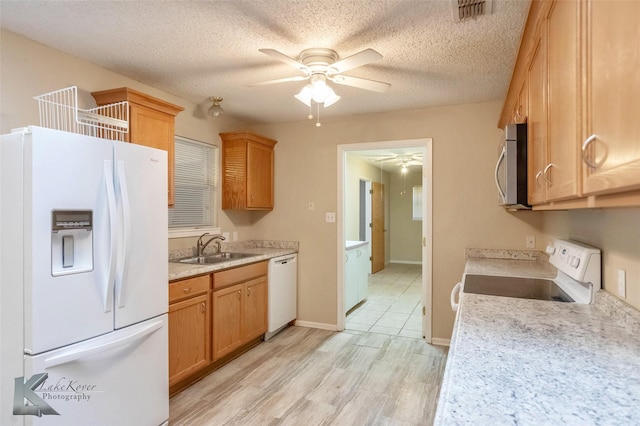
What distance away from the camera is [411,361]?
3.17 m

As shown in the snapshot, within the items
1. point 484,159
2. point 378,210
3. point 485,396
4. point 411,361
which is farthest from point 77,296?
point 378,210

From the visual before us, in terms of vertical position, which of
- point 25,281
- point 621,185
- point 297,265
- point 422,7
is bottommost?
point 297,265

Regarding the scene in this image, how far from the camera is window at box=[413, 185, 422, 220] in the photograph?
891 cm

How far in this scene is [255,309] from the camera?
345cm

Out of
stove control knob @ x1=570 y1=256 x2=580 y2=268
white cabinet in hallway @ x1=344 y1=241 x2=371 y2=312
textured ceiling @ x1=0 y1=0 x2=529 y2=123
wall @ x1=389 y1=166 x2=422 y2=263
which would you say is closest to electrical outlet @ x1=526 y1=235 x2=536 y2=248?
textured ceiling @ x1=0 y1=0 x2=529 y2=123

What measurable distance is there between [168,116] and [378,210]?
19.0 ft

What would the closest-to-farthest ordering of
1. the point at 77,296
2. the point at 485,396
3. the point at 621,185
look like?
the point at 621,185 < the point at 485,396 < the point at 77,296

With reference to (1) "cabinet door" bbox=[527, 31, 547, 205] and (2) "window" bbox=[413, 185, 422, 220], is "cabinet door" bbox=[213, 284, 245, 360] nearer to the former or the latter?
(1) "cabinet door" bbox=[527, 31, 547, 205]

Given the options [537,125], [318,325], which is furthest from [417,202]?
[537,125]

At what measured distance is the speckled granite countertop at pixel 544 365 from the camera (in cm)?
77

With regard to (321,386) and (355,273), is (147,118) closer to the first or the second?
(321,386)

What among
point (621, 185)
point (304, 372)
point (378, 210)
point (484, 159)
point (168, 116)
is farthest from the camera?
point (378, 210)

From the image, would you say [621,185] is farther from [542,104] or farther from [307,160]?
[307,160]

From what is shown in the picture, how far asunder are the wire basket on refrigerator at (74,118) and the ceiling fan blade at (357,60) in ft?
4.57
